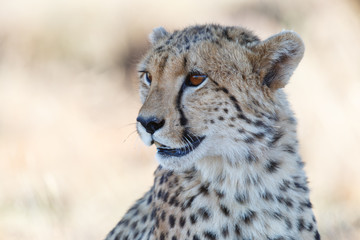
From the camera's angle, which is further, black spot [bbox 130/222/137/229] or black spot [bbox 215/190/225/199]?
black spot [bbox 130/222/137/229]

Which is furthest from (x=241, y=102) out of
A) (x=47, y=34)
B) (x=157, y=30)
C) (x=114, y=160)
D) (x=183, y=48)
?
(x=47, y=34)

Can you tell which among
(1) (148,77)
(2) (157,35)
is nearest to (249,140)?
(1) (148,77)

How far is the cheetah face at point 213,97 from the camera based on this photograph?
250 cm

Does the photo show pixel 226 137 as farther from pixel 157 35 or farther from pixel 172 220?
pixel 157 35

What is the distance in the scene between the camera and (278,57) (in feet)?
8.55

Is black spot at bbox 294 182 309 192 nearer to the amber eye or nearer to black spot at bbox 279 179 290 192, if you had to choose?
black spot at bbox 279 179 290 192

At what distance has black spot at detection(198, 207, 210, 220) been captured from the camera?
2.59 metres

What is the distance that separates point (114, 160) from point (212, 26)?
160 inches

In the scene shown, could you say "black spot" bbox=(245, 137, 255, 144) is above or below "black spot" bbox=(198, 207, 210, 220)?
above

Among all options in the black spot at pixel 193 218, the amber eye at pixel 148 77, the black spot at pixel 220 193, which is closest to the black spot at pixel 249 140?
the black spot at pixel 220 193

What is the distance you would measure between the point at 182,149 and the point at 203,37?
18.1 inches

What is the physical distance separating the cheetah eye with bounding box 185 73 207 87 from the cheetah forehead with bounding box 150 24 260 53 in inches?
4.6

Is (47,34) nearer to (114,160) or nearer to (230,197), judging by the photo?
(114,160)

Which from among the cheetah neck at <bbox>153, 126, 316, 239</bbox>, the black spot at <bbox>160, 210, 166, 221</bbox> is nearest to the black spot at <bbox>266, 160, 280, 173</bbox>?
the cheetah neck at <bbox>153, 126, 316, 239</bbox>
